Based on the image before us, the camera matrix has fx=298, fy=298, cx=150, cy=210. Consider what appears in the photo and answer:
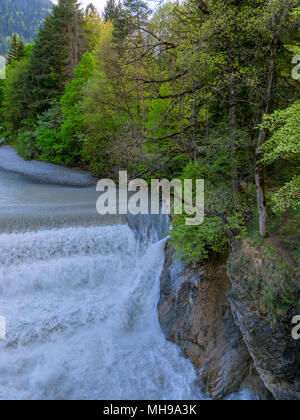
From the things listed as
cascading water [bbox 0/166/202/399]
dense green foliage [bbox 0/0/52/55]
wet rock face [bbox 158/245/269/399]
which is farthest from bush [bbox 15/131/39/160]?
dense green foliage [bbox 0/0/52/55]

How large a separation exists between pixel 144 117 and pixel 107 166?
4796mm

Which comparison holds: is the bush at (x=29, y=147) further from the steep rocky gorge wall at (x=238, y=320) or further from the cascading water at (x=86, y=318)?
the steep rocky gorge wall at (x=238, y=320)

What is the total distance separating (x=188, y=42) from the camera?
20.8 ft

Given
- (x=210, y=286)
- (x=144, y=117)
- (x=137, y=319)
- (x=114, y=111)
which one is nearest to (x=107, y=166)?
(x=114, y=111)

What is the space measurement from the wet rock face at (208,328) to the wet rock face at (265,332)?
69 cm

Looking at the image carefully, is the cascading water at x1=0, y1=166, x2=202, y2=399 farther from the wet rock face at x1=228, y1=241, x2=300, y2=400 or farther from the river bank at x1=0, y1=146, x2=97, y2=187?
the river bank at x1=0, y1=146, x2=97, y2=187

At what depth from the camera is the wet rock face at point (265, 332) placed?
430 centimetres

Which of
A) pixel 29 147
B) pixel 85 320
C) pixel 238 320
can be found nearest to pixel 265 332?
pixel 238 320

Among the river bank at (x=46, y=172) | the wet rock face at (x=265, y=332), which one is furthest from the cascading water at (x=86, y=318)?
the river bank at (x=46, y=172)

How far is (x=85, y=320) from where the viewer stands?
7480 millimetres

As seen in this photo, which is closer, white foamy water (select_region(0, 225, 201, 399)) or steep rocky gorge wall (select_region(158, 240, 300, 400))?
steep rocky gorge wall (select_region(158, 240, 300, 400))

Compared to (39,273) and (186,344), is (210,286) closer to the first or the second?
(186,344)

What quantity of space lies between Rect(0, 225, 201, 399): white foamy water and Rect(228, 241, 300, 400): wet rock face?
1795mm

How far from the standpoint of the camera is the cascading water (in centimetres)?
594
